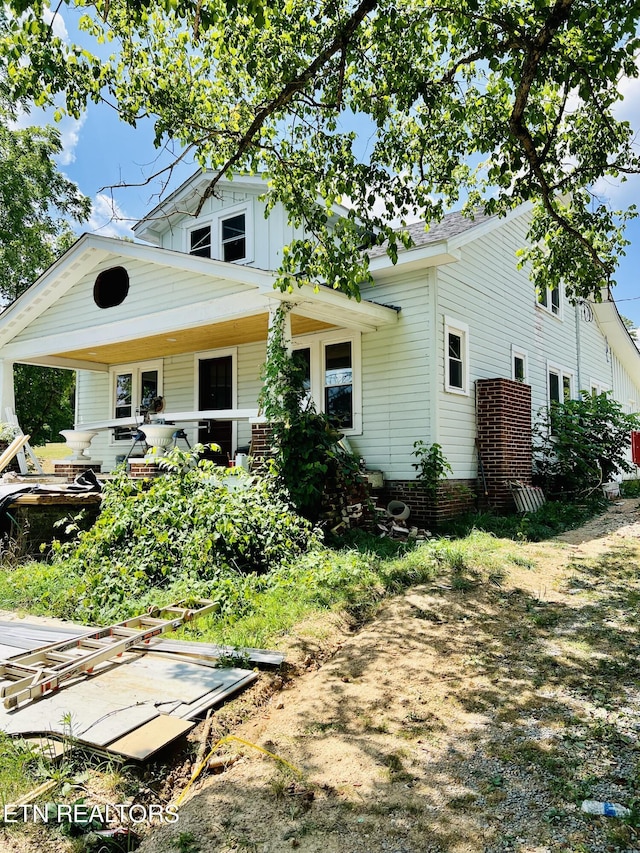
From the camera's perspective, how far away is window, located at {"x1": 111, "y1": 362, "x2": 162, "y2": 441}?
13.4 metres

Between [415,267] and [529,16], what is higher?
[529,16]

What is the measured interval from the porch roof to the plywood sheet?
19.0 ft

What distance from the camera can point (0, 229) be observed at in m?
23.1

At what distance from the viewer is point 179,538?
6.24 metres

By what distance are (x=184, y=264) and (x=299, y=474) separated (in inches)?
155

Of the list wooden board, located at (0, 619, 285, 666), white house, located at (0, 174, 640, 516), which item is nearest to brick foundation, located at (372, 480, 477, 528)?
white house, located at (0, 174, 640, 516)

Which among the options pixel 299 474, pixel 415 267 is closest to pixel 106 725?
pixel 299 474

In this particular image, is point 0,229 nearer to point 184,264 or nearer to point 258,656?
point 184,264

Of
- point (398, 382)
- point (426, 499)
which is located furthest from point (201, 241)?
point (426, 499)

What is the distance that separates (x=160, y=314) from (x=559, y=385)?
10.5 meters

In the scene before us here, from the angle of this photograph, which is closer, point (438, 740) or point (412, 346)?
point (438, 740)

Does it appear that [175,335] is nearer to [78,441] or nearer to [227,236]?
[78,441]

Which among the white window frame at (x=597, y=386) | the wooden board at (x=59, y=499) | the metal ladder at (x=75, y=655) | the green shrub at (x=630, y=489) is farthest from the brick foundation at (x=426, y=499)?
the white window frame at (x=597, y=386)

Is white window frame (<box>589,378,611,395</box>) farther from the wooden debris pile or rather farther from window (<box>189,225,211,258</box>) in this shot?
window (<box>189,225,211,258</box>)
